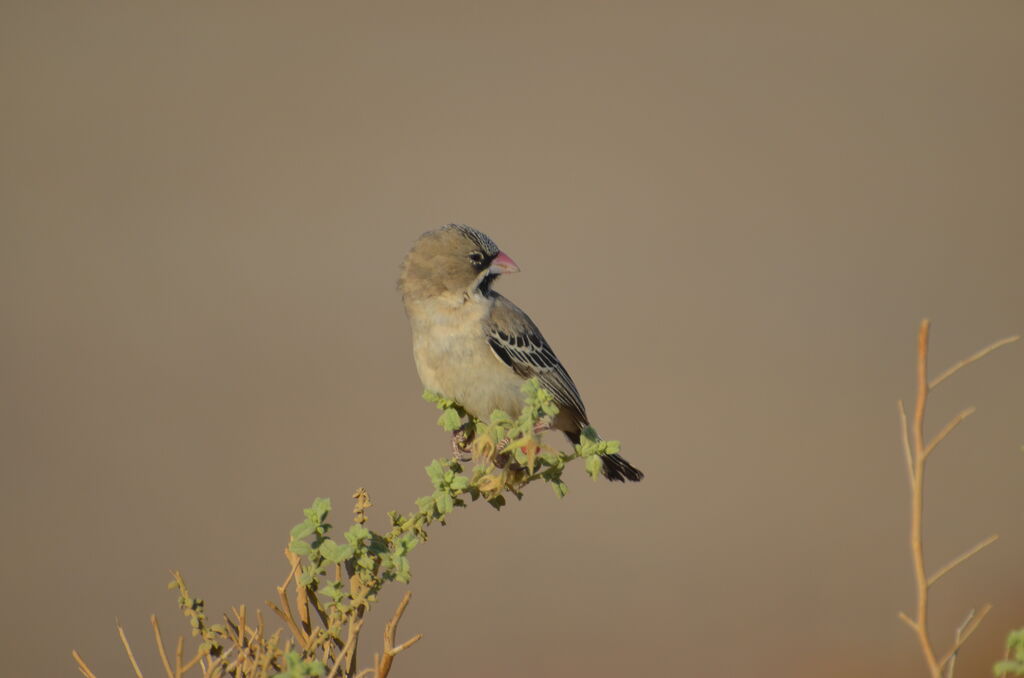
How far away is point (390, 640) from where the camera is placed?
5.79 ft

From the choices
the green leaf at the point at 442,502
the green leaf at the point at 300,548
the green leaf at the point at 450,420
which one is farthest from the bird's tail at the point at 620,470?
the green leaf at the point at 300,548

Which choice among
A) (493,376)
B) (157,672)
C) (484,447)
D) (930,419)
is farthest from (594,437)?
(930,419)

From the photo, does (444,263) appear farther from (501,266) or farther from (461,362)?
(461,362)

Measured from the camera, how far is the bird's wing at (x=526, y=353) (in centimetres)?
489

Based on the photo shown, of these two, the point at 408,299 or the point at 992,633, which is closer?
the point at 408,299

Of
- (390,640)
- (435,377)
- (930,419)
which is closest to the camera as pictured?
(390,640)

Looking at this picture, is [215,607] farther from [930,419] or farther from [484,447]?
[930,419]

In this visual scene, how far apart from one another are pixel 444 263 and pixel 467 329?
1.02 feet

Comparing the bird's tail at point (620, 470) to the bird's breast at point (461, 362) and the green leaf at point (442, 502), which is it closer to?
the bird's breast at point (461, 362)

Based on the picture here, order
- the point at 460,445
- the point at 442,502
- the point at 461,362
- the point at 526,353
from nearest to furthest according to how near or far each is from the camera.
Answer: the point at 442,502
the point at 460,445
the point at 461,362
the point at 526,353

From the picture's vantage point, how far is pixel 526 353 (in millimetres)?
4984

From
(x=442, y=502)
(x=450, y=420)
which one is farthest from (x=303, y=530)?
(x=450, y=420)

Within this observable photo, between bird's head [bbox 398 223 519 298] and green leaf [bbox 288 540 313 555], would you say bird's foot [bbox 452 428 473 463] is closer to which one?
bird's head [bbox 398 223 519 298]

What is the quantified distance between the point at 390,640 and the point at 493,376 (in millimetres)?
2983
